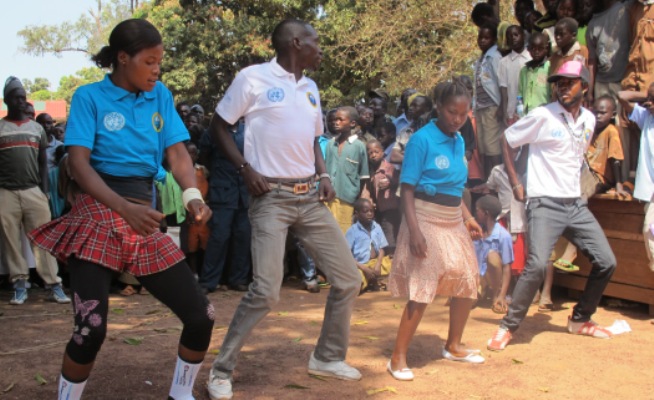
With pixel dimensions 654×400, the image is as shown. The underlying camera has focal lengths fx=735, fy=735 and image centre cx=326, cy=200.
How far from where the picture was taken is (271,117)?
14.5 feet

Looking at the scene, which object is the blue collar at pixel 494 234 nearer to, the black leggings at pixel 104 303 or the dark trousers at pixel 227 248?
the dark trousers at pixel 227 248

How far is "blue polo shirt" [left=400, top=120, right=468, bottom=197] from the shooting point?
15.5ft

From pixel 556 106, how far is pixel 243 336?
10.4 ft

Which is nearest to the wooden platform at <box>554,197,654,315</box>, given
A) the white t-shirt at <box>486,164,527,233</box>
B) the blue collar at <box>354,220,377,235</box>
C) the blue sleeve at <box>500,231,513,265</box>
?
the white t-shirt at <box>486,164,527,233</box>

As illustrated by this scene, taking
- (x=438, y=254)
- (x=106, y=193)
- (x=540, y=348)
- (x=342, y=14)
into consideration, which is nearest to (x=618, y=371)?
(x=540, y=348)

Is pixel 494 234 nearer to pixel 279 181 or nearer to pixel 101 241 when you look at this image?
pixel 279 181

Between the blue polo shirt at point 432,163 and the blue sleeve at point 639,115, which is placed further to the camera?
the blue sleeve at point 639,115

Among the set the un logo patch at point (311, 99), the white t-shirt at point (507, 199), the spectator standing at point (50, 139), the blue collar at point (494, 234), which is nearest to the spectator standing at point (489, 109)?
the white t-shirt at point (507, 199)

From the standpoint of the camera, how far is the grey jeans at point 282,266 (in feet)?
14.0

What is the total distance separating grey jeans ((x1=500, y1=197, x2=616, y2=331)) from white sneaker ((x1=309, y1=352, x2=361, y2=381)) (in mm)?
1544

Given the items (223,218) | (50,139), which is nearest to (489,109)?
(223,218)

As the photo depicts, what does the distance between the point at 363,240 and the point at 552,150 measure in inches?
121

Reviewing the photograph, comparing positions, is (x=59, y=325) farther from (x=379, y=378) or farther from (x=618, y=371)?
(x=618, y=371)

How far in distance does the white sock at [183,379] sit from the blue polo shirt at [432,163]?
5.91 ft
